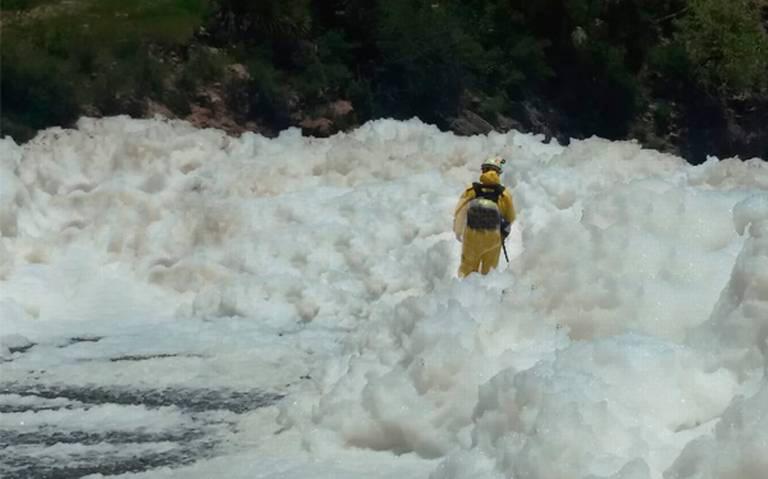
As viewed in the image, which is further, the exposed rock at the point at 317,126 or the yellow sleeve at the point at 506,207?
the exposed rock at the point at 317,126

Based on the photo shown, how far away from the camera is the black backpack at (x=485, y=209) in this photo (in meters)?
8.90

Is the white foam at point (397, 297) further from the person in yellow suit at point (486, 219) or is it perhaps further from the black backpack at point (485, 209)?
the black backpack at point (485, 209)

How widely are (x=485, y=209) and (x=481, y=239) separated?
0.25 meters

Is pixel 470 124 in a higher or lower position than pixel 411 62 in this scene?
lower

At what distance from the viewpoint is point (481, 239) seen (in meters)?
9.00

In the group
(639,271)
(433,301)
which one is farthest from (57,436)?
(639,271)

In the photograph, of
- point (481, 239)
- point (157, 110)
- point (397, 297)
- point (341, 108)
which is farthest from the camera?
point (341, 108)

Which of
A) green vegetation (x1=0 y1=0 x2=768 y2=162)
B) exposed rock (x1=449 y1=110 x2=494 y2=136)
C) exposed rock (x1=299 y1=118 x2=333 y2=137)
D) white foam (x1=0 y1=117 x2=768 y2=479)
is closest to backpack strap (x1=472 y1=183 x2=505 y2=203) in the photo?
white foam (x1=0 y1=117 x2=768 y2=479)

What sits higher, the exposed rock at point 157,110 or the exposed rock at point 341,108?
the exposed rock at point 341,108

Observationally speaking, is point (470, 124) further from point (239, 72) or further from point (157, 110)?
point (157, 110)

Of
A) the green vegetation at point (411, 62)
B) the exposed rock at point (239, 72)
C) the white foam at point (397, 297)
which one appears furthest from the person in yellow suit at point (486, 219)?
the exposed rock at point (239, 72)

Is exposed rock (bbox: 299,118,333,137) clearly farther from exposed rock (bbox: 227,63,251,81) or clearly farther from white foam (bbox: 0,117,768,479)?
white foam (bbox: 0,117,768,479)

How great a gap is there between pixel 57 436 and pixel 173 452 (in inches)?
31.1

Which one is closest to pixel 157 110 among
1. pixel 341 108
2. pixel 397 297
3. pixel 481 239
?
pixel 341 108
